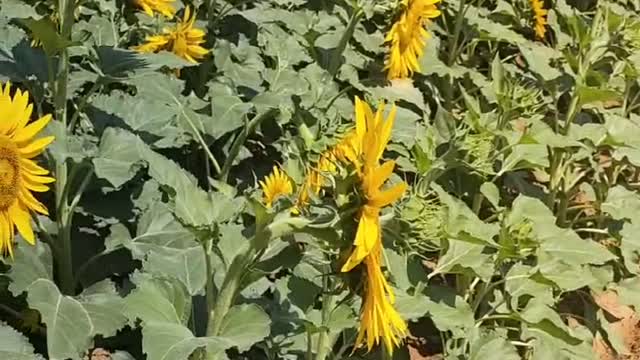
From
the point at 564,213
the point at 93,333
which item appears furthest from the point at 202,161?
the point at 564,213

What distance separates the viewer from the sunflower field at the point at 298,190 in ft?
6.07

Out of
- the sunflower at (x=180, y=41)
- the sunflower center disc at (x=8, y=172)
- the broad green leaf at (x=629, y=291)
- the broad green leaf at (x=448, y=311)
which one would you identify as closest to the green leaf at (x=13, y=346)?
the sunflower center disc at (x=8, y=172)

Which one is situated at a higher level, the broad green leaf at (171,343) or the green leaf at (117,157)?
the green leaf at (117,157)

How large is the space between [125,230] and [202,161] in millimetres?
656

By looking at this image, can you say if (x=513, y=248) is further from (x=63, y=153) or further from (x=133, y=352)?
(x=63, y=153)

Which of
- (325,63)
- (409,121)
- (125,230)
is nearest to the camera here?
(125,230)

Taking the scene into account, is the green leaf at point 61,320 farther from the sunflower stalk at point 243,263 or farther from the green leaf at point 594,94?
the green leaf at point 594,94

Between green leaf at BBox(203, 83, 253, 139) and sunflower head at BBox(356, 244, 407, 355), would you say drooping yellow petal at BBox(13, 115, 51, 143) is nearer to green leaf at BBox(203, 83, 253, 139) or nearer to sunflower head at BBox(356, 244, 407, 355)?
sunflower head at BBox(356, 244, 407, 355)

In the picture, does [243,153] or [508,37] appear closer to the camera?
[243,153]

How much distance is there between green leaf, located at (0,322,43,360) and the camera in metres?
1.94

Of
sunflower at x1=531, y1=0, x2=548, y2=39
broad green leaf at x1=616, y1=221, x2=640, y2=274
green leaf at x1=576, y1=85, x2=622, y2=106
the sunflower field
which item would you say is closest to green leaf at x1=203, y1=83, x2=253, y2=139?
the sunflower field

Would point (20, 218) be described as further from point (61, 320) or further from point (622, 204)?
point (622, 204)

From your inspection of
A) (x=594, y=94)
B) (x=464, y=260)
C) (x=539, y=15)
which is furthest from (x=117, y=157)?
(x=539, y=15)

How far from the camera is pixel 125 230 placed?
234 centimetres
